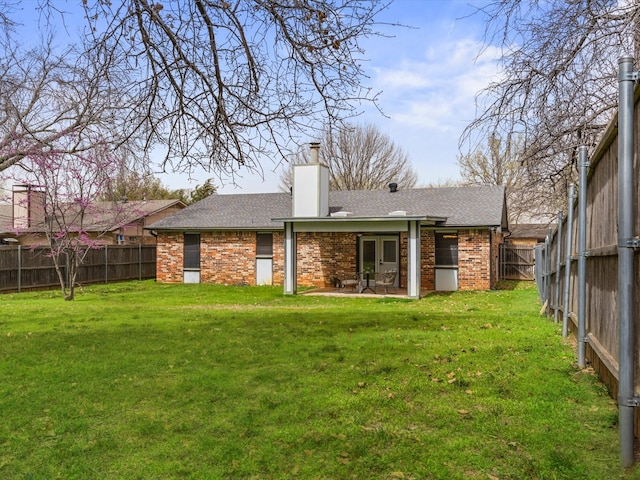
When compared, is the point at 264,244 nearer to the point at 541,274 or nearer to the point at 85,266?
the point at 85,266

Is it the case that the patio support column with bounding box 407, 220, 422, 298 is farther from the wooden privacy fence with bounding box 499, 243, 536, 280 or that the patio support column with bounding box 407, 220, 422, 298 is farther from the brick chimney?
the brick chimney

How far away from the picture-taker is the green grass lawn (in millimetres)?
3838

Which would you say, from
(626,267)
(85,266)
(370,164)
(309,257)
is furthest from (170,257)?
(626,267)

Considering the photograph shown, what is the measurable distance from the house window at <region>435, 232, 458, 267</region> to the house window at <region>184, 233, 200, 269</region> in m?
9.98

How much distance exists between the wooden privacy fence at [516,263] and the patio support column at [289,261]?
37.1 ft

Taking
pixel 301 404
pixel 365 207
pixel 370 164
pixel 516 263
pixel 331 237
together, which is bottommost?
pixel 301 404

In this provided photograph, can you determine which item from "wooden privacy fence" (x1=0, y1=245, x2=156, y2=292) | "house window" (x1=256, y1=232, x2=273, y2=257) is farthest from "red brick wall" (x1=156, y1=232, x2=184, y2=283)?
"house window" (x1=256, y1=232, x2=273, y2=257)

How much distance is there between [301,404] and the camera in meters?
5.18

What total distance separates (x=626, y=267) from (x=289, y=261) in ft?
52.4

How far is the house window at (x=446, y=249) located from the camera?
812 inches

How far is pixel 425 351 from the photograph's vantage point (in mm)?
7496

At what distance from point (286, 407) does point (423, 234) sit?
16.3 metres

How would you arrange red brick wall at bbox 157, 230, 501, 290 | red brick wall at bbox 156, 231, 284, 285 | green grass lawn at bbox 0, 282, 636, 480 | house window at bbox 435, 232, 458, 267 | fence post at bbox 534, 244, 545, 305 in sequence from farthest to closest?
red brick wall at bbox 156, 231, 284, 285
house window at bbox 435, 232, 458, 267
red brick wall at bbox 157, 230, 501, 290
fence post at bbox 534, 244, 545, 305
green grass lawn at bbox 0, 282, 636, 480

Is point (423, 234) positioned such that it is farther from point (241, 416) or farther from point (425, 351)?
point (241, 416)
